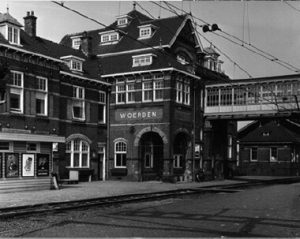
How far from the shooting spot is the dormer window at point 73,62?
3161cm

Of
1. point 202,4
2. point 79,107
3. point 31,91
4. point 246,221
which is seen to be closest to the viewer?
point 202,4

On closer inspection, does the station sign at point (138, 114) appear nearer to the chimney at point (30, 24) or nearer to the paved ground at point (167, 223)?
the chimney at point (30, 24)

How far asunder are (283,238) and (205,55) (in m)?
32.6

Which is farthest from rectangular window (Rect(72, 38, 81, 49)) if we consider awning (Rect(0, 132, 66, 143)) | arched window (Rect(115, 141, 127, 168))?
awning (Rect(0, 132, 66, 143))

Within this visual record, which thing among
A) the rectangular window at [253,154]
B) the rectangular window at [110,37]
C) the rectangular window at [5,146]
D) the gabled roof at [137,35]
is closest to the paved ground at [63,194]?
the rectangular window at [5,146]

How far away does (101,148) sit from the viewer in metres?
33.7

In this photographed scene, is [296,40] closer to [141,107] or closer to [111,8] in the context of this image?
[111,8]

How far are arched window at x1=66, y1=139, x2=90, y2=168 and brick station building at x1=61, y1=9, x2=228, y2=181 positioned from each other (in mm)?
2509

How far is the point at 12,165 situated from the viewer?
21578 mm

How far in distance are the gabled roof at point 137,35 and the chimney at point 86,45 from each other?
1023 mm

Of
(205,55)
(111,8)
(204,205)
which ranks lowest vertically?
(204,205)

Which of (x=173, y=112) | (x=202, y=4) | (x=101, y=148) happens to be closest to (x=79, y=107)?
(x=101, y=148)

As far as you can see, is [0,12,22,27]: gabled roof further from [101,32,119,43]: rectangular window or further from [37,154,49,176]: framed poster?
[101,32,119,43]: rectangular window

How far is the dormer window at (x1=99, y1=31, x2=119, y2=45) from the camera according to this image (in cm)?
3897
